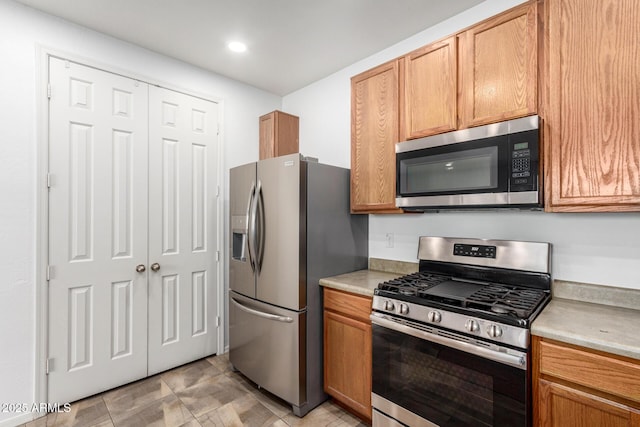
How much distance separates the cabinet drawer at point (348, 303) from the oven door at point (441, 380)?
0.40 ft

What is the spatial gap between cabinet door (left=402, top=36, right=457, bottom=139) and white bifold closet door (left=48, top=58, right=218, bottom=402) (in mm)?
1826

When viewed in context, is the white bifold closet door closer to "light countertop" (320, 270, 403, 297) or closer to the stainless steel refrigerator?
the stainless steel refrigerator

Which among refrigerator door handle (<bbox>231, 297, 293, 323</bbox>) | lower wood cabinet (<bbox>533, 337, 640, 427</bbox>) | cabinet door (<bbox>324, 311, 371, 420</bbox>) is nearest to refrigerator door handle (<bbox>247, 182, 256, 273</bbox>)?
refrigerator door handle (<bbox>231, 297, 293, 323</bbox>)

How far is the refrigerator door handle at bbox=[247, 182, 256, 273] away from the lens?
7.73ft

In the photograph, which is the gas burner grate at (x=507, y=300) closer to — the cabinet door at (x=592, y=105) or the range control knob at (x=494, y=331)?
the range control knob at (x=494, y=331)

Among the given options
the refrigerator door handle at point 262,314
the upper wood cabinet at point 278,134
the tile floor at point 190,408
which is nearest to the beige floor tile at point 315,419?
the tile floor at point 190,408

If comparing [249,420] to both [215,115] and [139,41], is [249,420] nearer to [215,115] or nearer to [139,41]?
[215,115]

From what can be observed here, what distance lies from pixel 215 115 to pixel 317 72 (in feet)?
3.44

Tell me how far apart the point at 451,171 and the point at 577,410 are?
120 cm

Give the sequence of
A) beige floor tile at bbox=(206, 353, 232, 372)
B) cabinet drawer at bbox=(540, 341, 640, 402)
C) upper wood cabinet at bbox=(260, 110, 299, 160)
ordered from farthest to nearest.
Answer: upper wood cabinet at bbox=(260, 110, 299, 160), beige floor tile at bbox=(206, 353, 232, 372), cabinet drawer at bbox=(540, 341, 640, 402)

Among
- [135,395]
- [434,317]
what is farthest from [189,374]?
[434,317]

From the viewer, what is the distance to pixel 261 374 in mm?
2316

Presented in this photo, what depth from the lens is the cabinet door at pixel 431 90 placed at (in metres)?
1.88

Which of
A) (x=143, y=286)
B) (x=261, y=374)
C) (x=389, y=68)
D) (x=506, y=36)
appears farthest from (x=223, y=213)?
(x=506, y=36)
